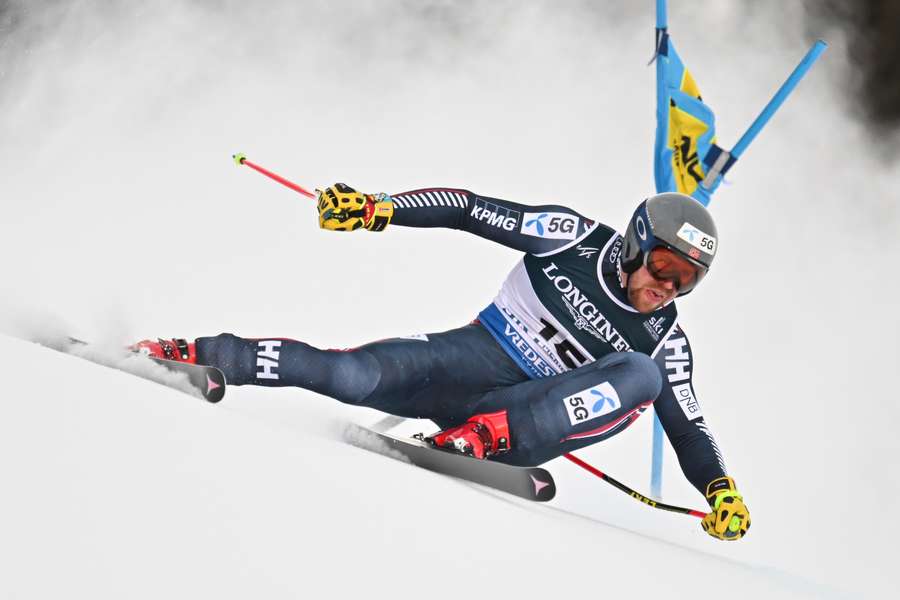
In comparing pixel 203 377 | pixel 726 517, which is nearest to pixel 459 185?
pixel 726 517

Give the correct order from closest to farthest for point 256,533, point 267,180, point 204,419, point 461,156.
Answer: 1. point 256,533
2. point 204,419
3. point 267,180
4. point 461,156

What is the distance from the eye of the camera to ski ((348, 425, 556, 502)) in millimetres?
2404

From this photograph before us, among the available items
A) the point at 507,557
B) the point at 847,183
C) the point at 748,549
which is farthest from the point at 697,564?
the point at 847,183

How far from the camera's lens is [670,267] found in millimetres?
2820

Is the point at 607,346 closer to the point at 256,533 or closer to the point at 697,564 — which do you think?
the point at 697,564

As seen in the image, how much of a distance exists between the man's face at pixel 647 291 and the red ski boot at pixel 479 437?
52 centimetres

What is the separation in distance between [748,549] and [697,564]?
3.15 meters

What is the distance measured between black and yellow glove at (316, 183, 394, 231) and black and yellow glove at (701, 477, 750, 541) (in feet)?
4.05

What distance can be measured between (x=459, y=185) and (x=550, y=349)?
4.11 metres

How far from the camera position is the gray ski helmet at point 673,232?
2.79m

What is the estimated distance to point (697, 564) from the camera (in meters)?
2.22

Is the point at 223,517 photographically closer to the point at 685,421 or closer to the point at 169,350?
the point at 169,350

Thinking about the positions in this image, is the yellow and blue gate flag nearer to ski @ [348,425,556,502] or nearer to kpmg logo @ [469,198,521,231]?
kpmg logo @ [469,198,521,231]

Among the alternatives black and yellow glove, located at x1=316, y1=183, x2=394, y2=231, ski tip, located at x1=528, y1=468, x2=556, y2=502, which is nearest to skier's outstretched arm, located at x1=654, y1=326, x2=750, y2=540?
Answer: ski tip, located at x1=528, y1=468, x2=556, y2=502
